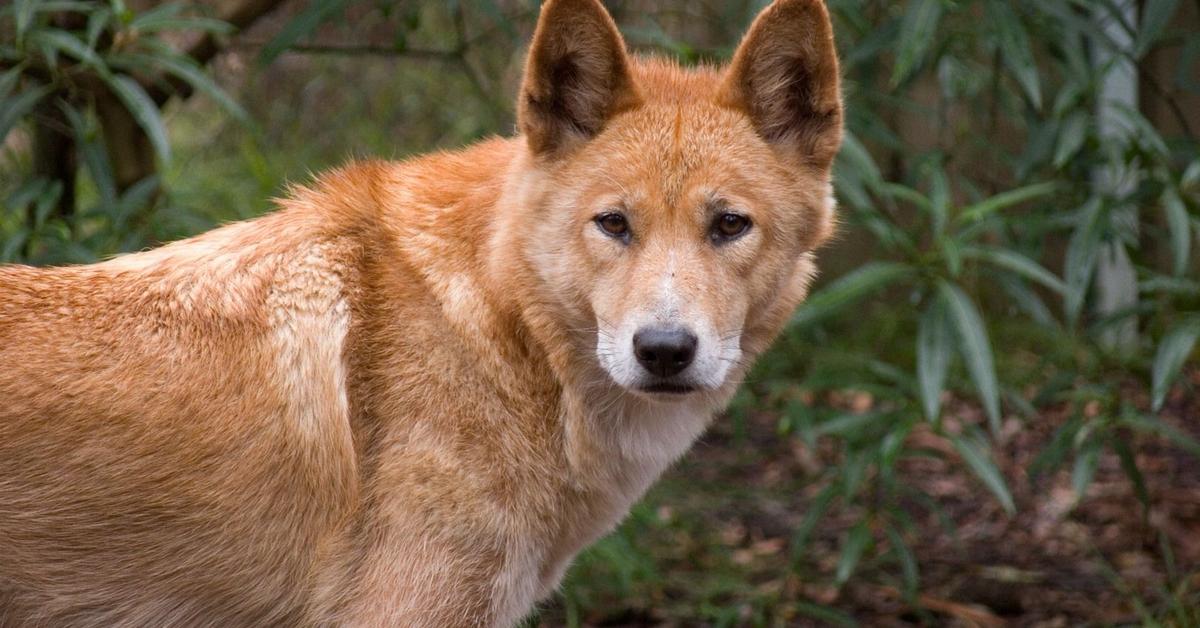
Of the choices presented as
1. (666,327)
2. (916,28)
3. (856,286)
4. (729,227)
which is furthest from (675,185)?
(916,28)

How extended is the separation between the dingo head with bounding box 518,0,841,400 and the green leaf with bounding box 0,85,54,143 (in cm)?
160

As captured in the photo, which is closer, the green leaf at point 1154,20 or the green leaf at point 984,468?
the green leaf at point 984,468

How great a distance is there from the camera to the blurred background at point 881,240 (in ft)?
12.2

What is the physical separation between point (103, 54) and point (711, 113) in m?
1.98

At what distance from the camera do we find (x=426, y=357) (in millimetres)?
2701

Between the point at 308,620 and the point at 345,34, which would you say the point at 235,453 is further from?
the point at 345,34

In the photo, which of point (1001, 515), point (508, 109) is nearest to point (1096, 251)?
point (1001, 515)

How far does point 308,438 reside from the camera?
8.45 ft

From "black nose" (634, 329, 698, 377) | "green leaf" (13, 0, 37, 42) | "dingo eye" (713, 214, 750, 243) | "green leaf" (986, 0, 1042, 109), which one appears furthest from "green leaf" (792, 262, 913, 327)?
"green leaf" (13, 0, 37, 42)

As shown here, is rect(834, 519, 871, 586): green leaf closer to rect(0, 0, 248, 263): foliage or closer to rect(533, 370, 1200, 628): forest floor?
rect(533, 370, 1200, 628): forest floor

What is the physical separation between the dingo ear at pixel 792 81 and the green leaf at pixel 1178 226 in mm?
1475

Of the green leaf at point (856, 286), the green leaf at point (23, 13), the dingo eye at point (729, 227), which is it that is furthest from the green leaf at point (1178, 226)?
the green leaf at point (23, 13)

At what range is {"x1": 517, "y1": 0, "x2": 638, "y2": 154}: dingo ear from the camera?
270cm

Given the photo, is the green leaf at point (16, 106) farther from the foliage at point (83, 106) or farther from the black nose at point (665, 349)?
the black nose at point (665, 349)
